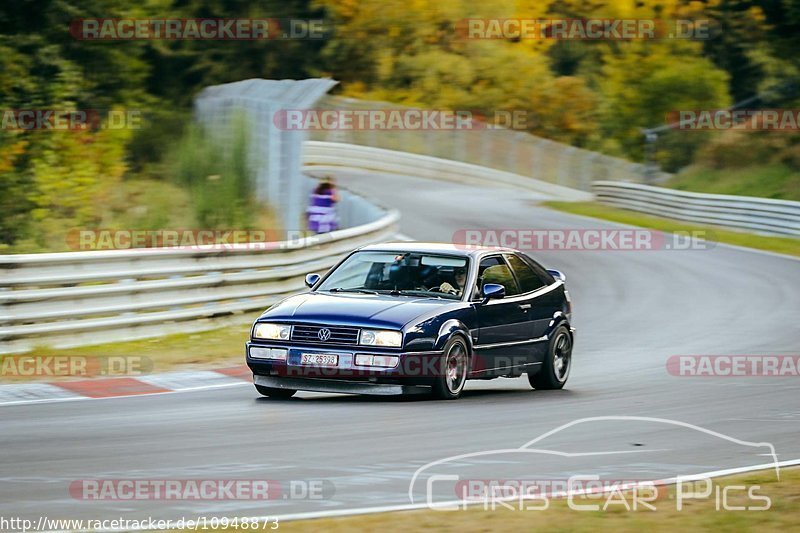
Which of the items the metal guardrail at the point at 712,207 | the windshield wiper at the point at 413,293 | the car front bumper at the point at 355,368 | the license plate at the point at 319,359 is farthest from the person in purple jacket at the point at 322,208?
the license plate at the point at 319,359

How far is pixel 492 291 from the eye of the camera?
39.1 feet

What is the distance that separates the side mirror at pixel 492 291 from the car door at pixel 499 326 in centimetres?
6

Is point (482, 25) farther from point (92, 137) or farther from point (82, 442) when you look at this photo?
point (82, 442)

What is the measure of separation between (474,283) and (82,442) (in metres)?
4.36

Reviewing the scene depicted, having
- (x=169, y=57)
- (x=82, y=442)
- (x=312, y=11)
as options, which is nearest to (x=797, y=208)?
(x=82, y=442)

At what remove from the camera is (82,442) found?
29.1ft

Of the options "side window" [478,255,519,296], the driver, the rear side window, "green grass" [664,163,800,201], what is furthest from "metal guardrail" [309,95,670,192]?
the driver

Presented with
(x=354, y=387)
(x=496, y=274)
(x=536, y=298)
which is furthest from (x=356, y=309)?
(x=536, y=298)

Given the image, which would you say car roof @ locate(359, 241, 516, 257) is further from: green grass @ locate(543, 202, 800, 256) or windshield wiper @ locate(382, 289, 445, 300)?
green grass @ locate(543, 202, 800, 256)

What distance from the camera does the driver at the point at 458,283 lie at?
12000 mm

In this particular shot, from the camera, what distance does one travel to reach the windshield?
39.3 feet

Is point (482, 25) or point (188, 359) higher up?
point (482, 25)

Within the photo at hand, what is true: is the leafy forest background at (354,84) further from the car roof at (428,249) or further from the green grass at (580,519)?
the green grass at (580,519)

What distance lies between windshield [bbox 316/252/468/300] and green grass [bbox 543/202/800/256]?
18968mm
